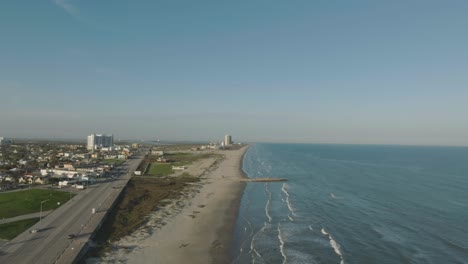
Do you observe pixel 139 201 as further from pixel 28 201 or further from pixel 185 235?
pixel 185 235

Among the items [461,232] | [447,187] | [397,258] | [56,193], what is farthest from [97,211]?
[447,187]

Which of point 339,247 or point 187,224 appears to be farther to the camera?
point 187,224

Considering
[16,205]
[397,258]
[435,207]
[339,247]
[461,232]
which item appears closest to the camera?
[397,258]

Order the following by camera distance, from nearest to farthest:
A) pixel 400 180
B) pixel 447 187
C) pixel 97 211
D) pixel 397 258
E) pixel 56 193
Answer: pixel 397 258, pixel 97 211, pixel 56 193, pixel 447 187, pixel 400 180

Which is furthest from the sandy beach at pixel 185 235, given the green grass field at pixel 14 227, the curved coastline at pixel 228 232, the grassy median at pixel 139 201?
the green grass field at pixel 14 227

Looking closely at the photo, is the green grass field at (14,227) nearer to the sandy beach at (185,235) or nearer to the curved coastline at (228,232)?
the sandy beach at (185,235)

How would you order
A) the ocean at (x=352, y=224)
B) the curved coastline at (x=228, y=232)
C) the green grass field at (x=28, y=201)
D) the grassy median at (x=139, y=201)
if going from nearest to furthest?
the curved coastline at (x=228, y=232), the ocean at (x=352, y=224), the grassy median at (x=139, y=201), the green grass field at (x=28, y=201)

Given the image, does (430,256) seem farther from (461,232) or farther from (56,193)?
(56,193)
